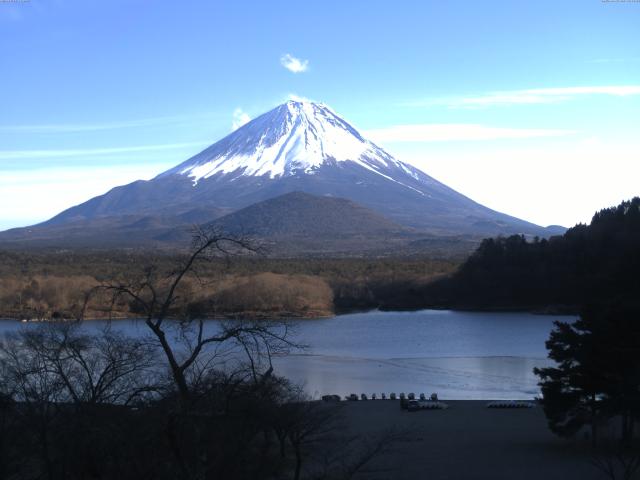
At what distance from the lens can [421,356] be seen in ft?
76.9

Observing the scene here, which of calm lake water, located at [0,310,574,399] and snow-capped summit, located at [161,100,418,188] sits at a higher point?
snow-capped summit, located at [161,100,418,188]

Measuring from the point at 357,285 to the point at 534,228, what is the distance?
235ft

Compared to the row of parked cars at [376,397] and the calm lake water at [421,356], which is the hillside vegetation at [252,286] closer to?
the calm lake water at [421,356]

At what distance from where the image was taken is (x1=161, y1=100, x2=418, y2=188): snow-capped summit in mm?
114062

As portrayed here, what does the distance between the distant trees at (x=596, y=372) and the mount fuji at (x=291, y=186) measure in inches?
3188

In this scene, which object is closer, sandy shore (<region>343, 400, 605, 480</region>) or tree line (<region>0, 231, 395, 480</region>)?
tree line (<region>0, 231, 395, 480</region>)

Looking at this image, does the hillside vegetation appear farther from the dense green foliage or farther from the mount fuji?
the mount fuji

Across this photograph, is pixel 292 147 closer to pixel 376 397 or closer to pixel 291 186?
pixel 291 186

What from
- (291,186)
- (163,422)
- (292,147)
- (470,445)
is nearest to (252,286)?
(470,445)

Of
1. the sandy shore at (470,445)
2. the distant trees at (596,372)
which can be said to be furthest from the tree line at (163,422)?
the distant trees at (596,372)

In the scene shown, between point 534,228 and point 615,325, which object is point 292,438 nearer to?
point 615,325

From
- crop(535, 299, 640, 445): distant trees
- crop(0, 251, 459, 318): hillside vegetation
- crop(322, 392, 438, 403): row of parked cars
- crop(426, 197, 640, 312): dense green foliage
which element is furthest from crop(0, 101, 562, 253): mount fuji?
crop(535, 299, 640, 445): distant trees

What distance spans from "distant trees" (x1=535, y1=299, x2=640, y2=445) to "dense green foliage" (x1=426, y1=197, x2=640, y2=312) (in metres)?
24.4

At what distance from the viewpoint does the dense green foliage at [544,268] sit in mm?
38219
